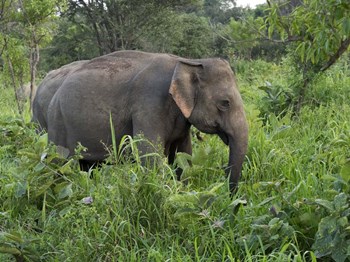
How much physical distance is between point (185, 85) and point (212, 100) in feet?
0.77

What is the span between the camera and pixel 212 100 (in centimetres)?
423

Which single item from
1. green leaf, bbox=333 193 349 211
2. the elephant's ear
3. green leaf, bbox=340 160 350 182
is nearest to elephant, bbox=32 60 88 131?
the elephant's ear

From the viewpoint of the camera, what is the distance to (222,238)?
2.96m

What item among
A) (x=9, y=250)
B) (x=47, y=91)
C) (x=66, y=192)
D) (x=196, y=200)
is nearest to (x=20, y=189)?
(x=66, y=192)

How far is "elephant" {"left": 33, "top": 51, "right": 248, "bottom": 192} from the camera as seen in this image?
4207mm

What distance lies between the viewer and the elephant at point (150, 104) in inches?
166

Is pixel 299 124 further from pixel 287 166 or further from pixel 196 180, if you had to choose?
pixel 196 180

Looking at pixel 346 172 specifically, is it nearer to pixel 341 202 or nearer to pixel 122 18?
pixel 341 202

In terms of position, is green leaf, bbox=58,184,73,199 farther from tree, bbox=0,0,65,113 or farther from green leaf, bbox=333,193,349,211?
tree, bbox=0,0,65,113

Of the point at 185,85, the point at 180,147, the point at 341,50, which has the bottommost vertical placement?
the point at 180,147

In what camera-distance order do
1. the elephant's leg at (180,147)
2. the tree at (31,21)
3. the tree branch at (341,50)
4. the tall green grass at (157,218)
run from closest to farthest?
the tall green grass at (157,218), the elephant's leg at (180,147), the tree branch at (341,50), the tree at (31,21)

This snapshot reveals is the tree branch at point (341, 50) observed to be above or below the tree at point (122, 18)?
above

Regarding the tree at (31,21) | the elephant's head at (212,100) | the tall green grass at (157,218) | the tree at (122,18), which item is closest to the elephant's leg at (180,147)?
the elephant's head at (212,100)

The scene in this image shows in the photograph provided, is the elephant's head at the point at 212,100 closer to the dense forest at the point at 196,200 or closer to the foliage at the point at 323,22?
the dense forest at the point at 196,200
